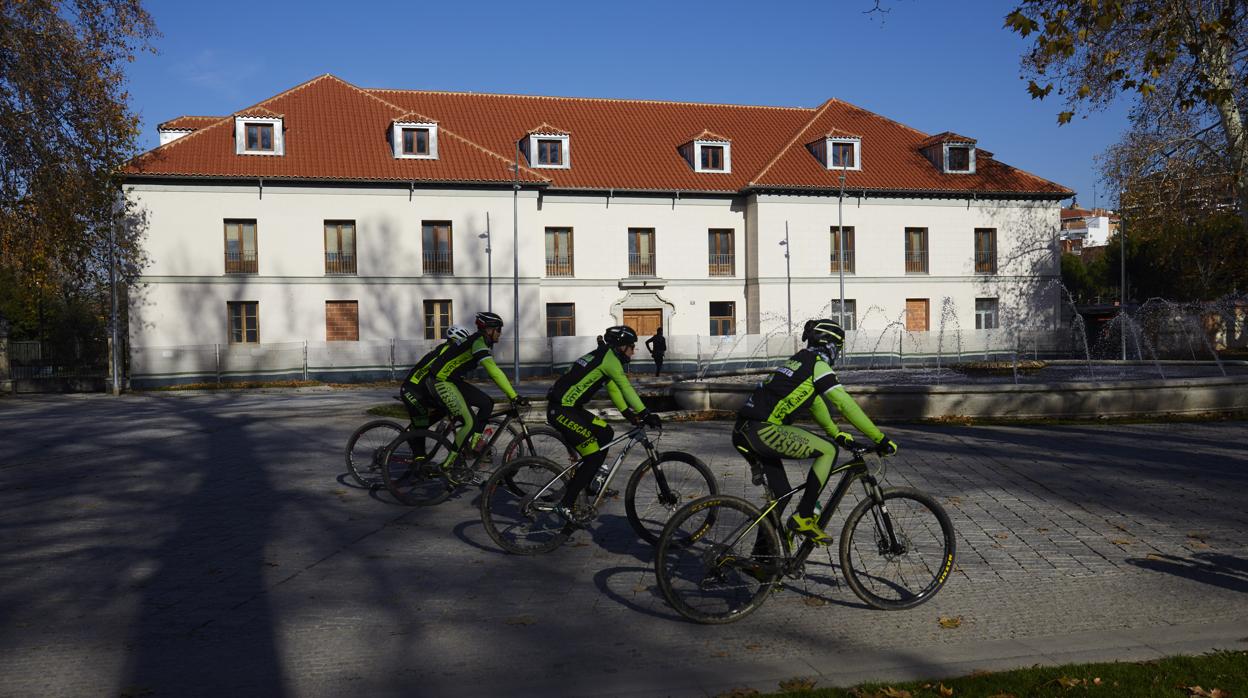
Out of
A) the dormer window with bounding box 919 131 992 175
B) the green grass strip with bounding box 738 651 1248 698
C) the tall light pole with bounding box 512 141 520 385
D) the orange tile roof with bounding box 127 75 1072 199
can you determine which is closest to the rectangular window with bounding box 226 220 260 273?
the orange tile roof with bounding box 127 75 1072 199

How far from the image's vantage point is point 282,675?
4906 mm

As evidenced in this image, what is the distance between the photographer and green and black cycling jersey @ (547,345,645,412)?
734cm

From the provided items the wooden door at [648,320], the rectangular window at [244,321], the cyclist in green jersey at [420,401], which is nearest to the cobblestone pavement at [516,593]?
the cyclist in green jersey at [420,401]

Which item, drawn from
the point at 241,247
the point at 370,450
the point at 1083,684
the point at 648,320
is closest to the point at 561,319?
the point at 648,320

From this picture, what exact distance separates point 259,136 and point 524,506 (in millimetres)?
32628

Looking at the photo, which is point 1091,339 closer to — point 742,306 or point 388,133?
point 742,306

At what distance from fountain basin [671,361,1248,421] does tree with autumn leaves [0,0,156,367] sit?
67.8 feet

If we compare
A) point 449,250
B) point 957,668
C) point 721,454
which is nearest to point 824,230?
point 449,250

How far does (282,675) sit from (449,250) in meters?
33.0

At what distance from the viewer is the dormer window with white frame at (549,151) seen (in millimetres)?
39625

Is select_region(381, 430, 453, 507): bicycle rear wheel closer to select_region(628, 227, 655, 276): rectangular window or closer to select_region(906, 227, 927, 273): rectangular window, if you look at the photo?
select_region(628, 227, 655, 276): rectangular window

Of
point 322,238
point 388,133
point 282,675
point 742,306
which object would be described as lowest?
point 282,675

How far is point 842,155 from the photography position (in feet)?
137

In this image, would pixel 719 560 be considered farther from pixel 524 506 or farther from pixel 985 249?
pixel 985 249
